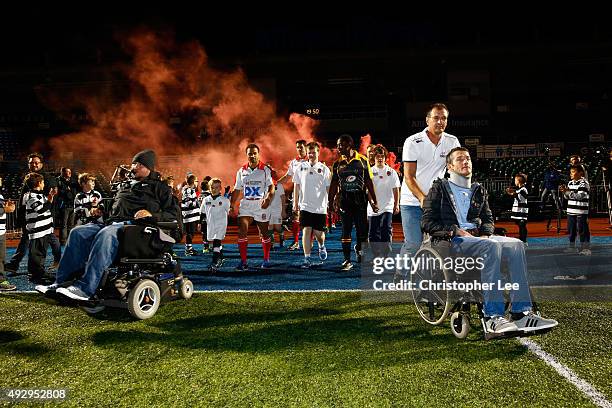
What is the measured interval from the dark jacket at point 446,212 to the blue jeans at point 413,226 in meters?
0.73

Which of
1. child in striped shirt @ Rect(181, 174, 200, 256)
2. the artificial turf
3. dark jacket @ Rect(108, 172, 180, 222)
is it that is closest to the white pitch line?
the artificial turf

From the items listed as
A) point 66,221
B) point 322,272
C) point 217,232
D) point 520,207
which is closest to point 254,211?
point 217,232

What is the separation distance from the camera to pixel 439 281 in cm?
393

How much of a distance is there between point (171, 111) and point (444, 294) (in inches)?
1175

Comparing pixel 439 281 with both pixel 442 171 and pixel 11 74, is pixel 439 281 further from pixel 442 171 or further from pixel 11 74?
pixel 11 74

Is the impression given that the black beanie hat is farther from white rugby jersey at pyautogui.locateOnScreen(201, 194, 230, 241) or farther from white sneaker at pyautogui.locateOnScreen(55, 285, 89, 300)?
white rugby jersey at pyautogui.locateOnScreen(201, 194, 230, 241)

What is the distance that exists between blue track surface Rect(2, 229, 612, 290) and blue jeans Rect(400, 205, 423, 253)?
1444 mm

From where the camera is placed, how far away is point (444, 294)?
3.87m

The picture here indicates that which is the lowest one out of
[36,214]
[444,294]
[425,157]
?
[444,294]

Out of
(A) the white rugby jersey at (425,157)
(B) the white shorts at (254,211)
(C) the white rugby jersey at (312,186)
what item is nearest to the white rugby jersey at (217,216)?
(B) the white shorts at (254,211)

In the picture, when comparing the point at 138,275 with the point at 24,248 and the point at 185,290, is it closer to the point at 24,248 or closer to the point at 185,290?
the point at 185,290

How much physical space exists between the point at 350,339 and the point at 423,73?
95.7ft

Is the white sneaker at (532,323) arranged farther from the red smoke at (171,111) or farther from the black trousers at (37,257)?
the red smoke at (171,111)

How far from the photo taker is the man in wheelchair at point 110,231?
4.35 metres
